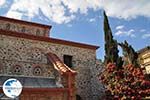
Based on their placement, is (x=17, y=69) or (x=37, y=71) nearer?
(x=17, y=69)

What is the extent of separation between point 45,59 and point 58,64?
1811mm

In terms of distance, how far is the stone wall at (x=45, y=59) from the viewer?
18.2 meters

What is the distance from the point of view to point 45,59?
19.7 metres

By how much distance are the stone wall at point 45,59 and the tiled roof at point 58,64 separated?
633 mm

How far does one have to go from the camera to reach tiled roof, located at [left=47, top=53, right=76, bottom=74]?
57.1 ft

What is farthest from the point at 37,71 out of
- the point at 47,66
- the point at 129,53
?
the point at 129,53

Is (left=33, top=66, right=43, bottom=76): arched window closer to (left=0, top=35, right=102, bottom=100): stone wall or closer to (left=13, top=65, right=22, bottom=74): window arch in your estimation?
(left=0, top=35, right=102, bottom=100): stone wall

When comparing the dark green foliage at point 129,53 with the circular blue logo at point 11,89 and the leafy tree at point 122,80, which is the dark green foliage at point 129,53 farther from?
the circular blue logo at point 11,89

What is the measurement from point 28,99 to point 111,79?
6.53m

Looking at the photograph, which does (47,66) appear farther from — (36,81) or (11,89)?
(11,89)

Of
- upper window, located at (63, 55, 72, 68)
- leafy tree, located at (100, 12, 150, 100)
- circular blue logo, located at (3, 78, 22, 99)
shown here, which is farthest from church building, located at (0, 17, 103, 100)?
circular blue logo, located at (3, 78, 22, 99)

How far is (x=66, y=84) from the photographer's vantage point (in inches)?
675

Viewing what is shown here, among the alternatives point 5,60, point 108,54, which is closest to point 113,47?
point 108,54

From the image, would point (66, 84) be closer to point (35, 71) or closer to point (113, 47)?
point (35, 71)
